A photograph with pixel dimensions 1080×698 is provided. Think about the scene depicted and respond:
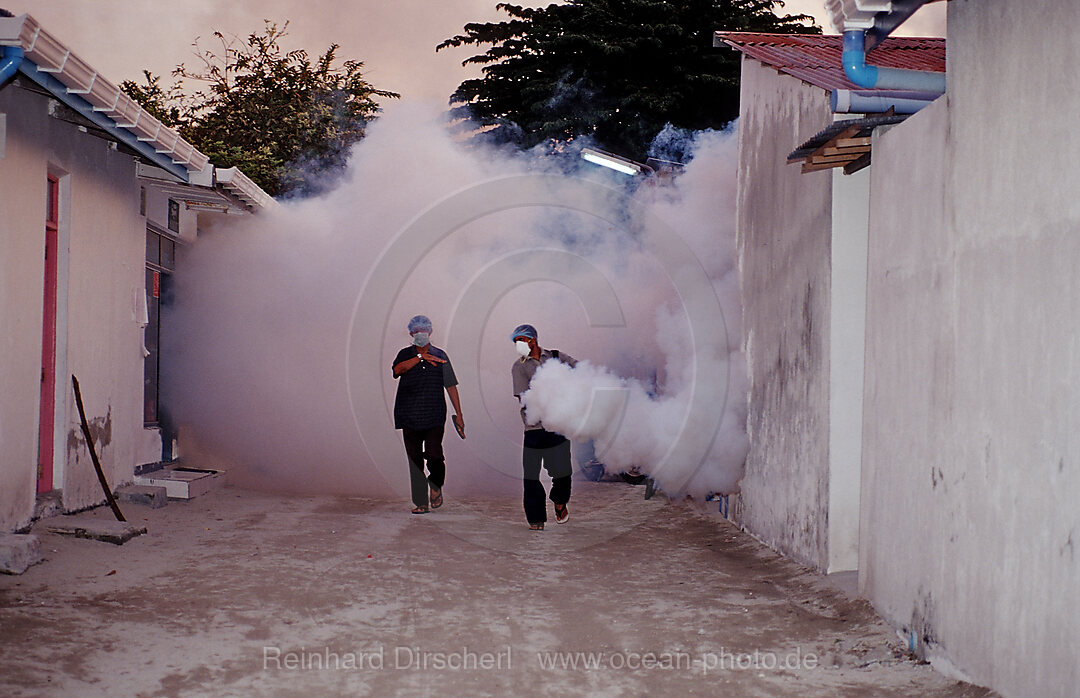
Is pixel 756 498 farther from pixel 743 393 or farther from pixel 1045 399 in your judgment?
pixel 1045 399

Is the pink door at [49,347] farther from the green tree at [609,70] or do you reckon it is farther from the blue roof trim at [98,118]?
the green tree at [609,70]

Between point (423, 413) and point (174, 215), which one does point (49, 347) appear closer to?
point (423, 413)

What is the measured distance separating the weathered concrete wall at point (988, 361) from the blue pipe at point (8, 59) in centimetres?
548

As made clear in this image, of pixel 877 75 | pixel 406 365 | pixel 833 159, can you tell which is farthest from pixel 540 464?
pixel 877 75

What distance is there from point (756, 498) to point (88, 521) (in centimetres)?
564

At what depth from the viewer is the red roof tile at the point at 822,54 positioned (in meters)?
7.17

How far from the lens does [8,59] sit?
614 cm

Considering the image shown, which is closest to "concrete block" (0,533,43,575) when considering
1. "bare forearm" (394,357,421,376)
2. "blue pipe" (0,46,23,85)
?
"blue pipe" (0,46,23,85)

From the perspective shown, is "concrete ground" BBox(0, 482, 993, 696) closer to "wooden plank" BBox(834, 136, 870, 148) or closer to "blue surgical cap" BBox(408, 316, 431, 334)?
"blue surgical cap" BBox(408, 316, 431, 334)

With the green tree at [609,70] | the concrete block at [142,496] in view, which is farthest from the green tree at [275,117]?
the concrete block at [142,496]

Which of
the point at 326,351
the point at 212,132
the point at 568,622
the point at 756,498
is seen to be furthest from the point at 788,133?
the point at 212,132

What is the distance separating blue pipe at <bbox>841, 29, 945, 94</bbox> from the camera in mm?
5375

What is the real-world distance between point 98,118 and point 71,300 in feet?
5.32

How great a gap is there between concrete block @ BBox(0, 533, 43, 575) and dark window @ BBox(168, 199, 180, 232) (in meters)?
6.18
